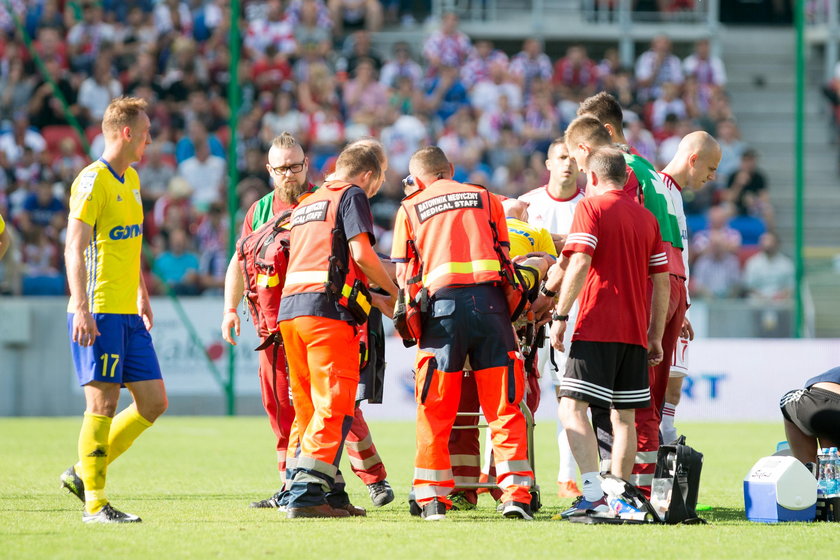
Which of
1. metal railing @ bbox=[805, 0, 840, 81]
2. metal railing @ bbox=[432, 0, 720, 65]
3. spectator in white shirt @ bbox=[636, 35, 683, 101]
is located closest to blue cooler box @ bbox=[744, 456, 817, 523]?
spectator in white shirt @ bbox=[636, 35, 683, 101]

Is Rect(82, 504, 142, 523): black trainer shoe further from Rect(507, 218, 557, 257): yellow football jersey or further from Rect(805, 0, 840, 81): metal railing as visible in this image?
Rect(805, 0, 840, 81): metal railing

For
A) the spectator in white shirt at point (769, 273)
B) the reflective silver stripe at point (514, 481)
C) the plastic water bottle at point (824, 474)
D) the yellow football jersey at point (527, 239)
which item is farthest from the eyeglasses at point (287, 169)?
the spectator in white shirt at point (769, 273)

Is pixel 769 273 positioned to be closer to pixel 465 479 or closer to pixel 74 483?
pixel 465 479

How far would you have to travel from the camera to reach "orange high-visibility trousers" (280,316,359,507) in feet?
23.0

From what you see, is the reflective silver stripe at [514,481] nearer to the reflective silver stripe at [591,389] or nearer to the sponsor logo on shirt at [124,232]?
the reflective silver stripe at [591,389]

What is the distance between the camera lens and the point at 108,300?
6.92 m

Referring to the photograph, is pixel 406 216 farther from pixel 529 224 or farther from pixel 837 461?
pixel 837 461

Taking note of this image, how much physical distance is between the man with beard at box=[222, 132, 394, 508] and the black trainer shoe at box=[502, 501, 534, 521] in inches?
44.5

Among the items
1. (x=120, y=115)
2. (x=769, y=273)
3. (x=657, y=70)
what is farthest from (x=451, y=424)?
(x=657, y=70)

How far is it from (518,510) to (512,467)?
0.25 metres

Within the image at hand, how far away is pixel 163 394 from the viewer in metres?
7.19

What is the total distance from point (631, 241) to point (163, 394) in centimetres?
280

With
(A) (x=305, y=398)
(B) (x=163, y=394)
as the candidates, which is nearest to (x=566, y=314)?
(A) (x=305, y=398)

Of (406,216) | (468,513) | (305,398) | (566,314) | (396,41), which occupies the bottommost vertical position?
(468,513)
